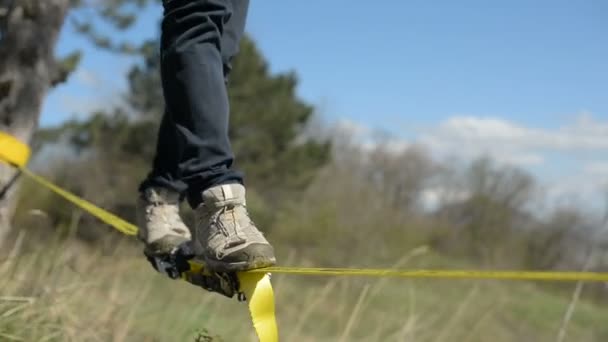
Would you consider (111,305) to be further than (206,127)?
Yes

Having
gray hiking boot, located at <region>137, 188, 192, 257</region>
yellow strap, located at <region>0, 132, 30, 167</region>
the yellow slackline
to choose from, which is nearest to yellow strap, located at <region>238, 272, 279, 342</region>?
the yellow slackline

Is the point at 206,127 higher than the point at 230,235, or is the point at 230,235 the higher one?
the point at 206,127

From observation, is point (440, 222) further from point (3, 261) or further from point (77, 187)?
point (3, 261)

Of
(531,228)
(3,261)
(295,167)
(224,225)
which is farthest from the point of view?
(531,228)

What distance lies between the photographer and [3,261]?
2.00 m

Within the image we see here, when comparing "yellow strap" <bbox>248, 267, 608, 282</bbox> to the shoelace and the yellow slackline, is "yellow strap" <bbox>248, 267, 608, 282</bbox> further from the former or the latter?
the shoelace

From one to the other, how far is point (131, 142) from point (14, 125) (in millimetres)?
14222

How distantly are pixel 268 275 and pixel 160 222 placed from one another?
524 mm

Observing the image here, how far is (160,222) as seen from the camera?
1915 millimetres

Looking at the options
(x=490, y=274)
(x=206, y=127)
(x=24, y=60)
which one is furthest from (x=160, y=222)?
(x=490, y=274)

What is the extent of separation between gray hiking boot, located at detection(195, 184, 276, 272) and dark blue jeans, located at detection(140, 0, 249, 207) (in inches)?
1.1

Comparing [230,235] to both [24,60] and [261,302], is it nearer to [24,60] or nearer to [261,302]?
[261,302]

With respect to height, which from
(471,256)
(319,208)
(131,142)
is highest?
(131,142)

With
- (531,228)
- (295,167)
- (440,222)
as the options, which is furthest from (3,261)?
(440,222)
